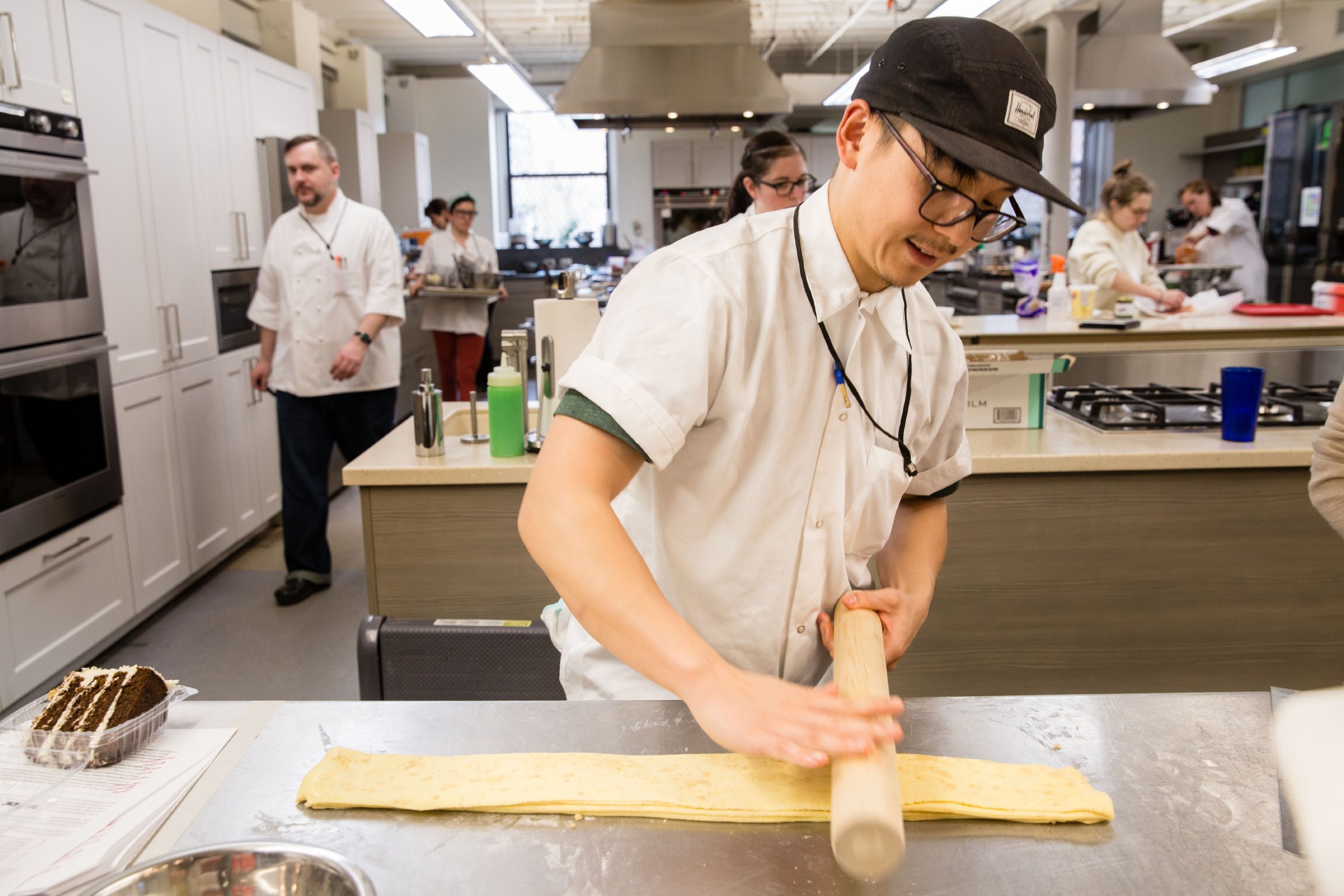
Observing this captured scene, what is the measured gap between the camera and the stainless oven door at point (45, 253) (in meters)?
2.78

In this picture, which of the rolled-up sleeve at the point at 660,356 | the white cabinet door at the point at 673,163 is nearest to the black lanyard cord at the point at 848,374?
the rolled-up sleeve at the point at 660,356

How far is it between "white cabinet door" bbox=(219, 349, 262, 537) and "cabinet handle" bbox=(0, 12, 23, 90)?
1.47m

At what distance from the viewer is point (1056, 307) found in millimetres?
4461

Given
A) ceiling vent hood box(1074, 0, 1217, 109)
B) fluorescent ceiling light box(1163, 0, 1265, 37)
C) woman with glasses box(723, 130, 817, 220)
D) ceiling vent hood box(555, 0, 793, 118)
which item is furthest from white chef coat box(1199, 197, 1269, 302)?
woman with glasses box(723, 130, 817, 220)

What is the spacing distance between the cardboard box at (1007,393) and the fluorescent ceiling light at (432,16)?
3.30 metres

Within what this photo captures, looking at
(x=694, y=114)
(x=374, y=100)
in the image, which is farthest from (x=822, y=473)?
(x=374, y=100)

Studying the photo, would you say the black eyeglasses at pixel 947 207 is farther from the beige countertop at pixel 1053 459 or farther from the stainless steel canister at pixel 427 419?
the stainless steel canister at pixel 427 419

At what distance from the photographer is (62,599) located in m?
3.03

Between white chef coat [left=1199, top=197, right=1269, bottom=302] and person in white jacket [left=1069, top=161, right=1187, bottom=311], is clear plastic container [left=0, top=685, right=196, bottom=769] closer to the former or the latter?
person in white jacket [left=1069, top=161, right=1187, bottom=311]

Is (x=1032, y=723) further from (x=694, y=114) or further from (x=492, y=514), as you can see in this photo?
(x=694, y=114)

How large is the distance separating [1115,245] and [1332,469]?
422 cm

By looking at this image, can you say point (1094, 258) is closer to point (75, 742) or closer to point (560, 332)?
point (560, 332)

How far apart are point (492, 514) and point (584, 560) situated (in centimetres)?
153

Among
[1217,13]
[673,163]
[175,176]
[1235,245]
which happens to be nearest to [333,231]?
[175,176]
